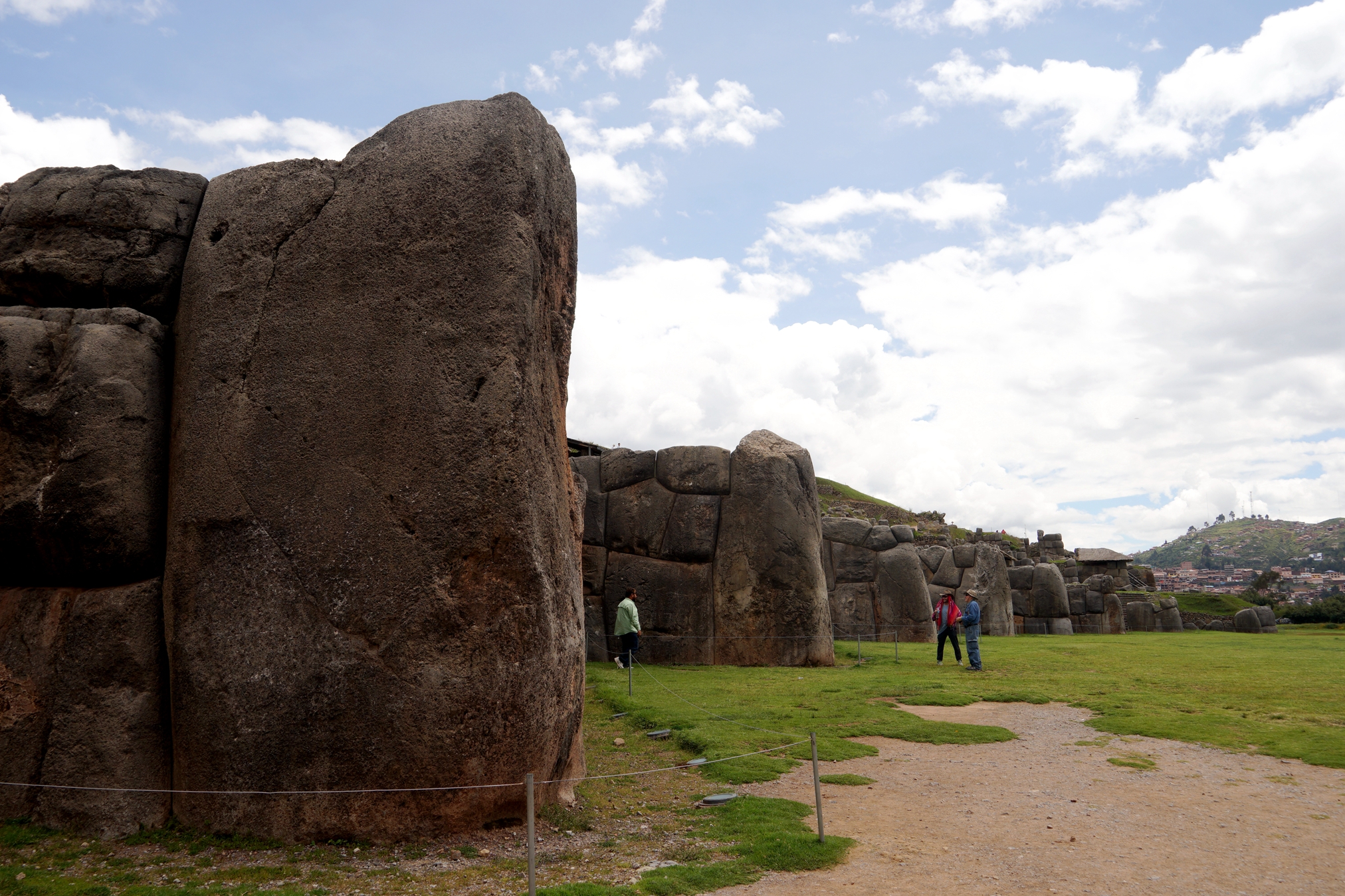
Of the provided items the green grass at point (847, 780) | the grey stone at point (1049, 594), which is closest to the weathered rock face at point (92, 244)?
the green grass at point (847, 780)

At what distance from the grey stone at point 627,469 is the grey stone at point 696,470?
27 centimetres

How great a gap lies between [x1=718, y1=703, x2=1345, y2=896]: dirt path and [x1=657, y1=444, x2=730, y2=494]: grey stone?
783 cm

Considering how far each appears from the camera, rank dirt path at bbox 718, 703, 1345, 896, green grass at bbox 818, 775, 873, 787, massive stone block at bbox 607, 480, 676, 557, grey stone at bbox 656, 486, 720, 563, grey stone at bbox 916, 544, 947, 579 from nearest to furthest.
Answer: dirt path at bbox 718, 703, 1345, 896, green grass at bbox 818, 775, 873, 787, grey stone at bbox 656, 486, 720, 563, massive stone block at bbox 607, 480, 676, 557, grey stone at bbox 916, 544, 947, 579

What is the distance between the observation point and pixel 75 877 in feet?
17.0

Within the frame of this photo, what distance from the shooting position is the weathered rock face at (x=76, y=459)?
20.0ft

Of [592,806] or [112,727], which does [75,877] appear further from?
[592,806]

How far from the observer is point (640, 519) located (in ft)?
55.1

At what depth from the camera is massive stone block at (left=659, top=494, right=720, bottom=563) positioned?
53.8 feet

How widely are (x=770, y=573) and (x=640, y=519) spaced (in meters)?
2.67

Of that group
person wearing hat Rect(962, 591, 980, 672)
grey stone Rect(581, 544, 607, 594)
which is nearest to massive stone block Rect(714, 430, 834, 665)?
grey stone Rect(581, 544, 607, 594)

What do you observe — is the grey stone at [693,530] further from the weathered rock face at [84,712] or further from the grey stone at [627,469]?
the weathered rock face at [84,712]

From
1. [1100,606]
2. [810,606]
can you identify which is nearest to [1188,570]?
[1100,606]

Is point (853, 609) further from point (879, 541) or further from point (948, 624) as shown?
point (948, 624)

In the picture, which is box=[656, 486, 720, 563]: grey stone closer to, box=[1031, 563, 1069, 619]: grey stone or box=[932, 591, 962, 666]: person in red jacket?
box=[932, 591, 962, 666]: person in red jacket
